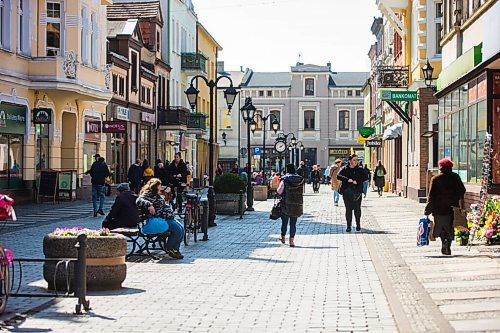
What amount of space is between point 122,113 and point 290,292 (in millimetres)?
32258

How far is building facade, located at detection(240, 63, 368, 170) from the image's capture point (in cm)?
9269

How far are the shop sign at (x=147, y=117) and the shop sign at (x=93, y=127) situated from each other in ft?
35.3

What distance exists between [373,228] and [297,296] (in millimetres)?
11994

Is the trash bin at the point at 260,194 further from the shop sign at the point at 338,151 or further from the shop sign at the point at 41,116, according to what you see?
the shop sign at the point at 338,151

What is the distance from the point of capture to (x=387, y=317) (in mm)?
9297

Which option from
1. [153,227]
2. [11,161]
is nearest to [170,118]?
[11,161]

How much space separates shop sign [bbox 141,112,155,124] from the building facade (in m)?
42.9

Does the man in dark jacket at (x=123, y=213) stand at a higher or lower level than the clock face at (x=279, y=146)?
lower

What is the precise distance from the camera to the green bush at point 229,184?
86.6ft

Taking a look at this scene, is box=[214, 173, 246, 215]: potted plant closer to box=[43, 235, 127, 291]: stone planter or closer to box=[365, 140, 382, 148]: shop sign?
box=[43, 235, 127, 291]: stone planter

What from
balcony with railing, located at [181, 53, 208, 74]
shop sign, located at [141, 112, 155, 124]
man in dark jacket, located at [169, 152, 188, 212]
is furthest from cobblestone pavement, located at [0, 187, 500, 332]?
balcony with railing, located at [181, 53, 208, 74]

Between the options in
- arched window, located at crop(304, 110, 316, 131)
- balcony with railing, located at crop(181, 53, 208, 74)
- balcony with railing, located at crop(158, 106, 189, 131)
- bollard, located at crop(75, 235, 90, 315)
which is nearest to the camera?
bollard, located at crop(75, 235, 90, 315)

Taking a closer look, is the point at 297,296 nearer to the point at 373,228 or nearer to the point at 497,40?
the point at 497,40

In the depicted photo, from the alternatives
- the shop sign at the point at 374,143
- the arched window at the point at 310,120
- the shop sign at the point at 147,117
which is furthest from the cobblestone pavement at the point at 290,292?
the arched window at the point at 310,120
